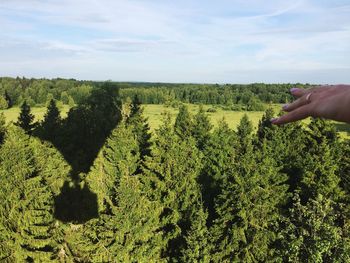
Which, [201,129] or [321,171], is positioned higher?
[201,129]

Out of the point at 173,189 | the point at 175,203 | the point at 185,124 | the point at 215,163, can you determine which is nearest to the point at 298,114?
the point at 175,203

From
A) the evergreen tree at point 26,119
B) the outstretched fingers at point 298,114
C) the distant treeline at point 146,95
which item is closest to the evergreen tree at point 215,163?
the evergreen tree at point 26,119

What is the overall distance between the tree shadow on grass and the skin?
1020 inches

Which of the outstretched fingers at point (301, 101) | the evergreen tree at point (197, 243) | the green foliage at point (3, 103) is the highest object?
the outstretched fingers at point (301, 101)

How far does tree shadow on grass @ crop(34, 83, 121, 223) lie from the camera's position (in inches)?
1229

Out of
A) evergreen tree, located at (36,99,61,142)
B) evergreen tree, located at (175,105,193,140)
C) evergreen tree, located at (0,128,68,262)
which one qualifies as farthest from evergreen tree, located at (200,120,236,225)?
evergreen tree, located at (36,99,61,142)

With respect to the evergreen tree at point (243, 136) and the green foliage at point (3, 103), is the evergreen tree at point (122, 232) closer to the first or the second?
the evergreen tree at point (243, 136)

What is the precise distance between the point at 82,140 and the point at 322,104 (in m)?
46.1

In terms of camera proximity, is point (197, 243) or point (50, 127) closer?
point (197, 243)

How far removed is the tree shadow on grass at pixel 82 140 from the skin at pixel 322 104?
85.0 ft

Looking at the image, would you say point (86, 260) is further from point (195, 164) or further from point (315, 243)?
point (315, 243)

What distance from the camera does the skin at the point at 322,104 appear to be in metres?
2.88

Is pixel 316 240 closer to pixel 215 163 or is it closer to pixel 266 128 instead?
pixel 215 163

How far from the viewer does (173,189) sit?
92.8 ft
